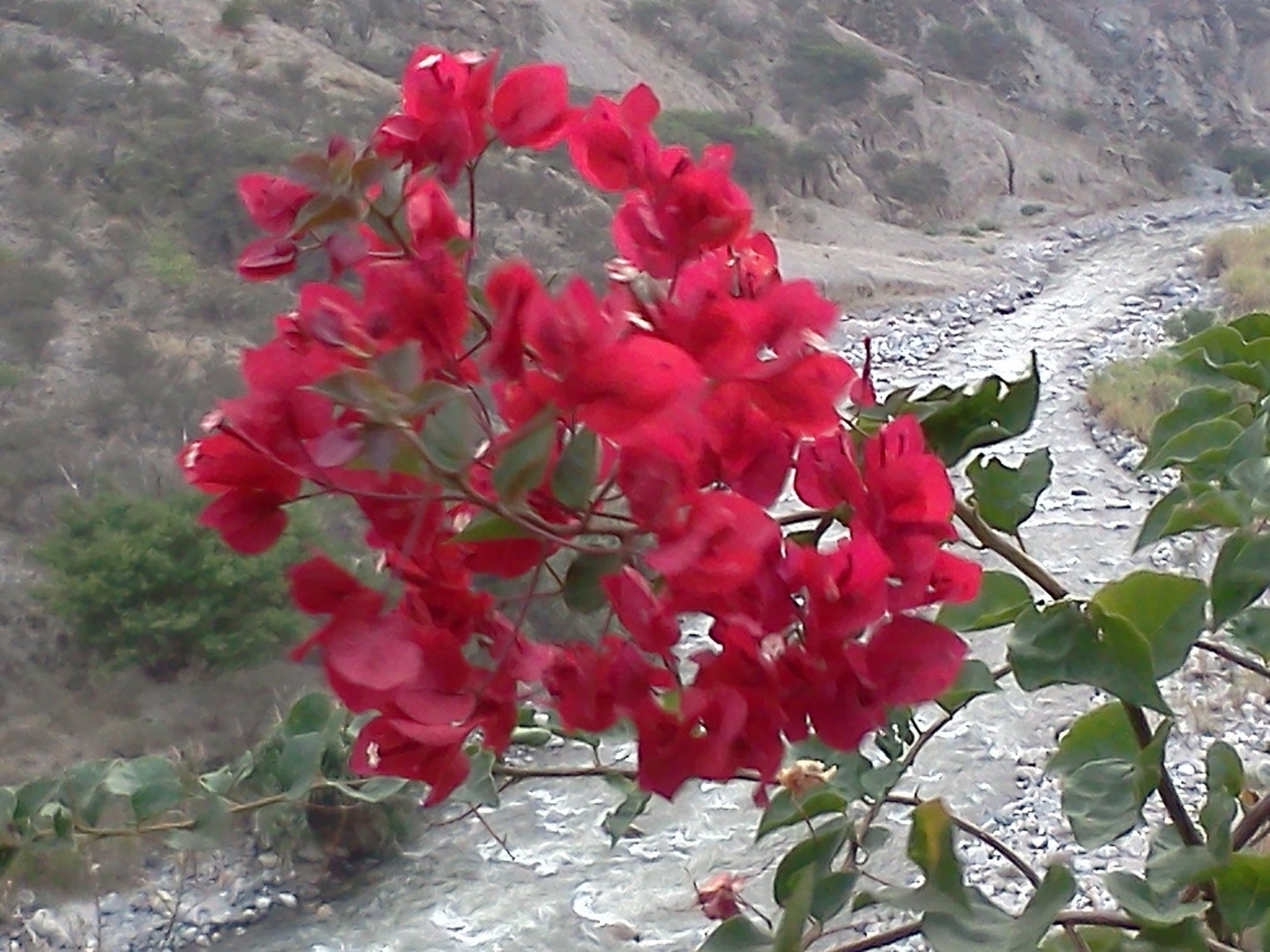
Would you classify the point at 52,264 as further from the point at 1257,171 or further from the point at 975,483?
the point at 1257,171

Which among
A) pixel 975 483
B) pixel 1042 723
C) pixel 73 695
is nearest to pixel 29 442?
pixel 73 695

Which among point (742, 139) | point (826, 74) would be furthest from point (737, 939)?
point (826, 74)

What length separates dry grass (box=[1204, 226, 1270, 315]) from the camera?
6629 millimetres

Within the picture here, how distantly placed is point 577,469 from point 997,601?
25 centimetres

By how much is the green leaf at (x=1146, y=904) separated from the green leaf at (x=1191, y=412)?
28 cm

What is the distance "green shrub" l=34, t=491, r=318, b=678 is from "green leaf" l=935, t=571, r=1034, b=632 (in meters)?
2.87

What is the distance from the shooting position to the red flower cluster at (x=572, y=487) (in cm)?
31

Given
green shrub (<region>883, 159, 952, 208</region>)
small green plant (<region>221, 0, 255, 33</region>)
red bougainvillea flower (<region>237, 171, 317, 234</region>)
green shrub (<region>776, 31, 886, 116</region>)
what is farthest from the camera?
green shrub (<region>776, 31, 886, 116</region>)

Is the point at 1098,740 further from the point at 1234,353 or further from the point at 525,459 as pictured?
the point at 525,459

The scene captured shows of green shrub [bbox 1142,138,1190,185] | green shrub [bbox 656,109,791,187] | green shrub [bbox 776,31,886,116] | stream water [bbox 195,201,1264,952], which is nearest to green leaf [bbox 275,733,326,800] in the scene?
stream water [bbox 195,201,1264,952]

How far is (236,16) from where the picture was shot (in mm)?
8477

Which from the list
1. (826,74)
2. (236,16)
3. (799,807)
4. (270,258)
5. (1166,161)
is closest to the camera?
(270,258)

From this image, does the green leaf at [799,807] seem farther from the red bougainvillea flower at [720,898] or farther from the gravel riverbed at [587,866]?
the gravel riverbed at [587,866]

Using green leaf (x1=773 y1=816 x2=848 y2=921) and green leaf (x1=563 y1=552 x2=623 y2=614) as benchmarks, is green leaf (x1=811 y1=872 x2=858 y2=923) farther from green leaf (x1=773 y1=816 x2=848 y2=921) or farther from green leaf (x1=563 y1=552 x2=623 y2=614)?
green leaf (x1=563 y1=552 x2=623 y2=614)
